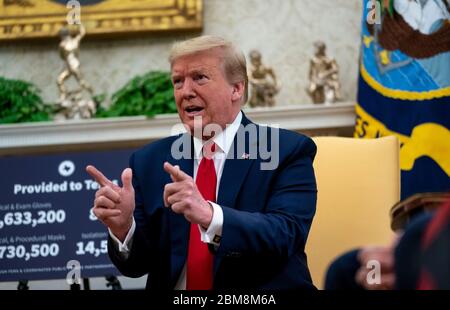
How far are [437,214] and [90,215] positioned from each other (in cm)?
459

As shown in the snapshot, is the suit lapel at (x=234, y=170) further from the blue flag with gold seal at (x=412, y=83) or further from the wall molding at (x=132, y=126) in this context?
the wall molding at (x=132, y=126)

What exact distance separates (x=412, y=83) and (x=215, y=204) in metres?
2.90

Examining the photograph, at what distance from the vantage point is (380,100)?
4676mm

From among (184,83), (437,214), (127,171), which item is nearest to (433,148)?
(184,83)

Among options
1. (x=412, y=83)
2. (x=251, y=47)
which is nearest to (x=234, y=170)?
(x=412, y=83)

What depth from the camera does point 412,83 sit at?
4477 millimetres

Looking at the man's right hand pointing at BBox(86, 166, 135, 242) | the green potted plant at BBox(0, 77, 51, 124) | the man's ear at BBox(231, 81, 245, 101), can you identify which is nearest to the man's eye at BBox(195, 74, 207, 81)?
the man's ear at BBox(231, 81, 245, 101)

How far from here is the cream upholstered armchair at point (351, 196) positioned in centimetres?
241

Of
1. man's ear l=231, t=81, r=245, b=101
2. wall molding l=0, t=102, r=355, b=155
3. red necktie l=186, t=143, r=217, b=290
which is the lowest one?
wall molding l=0, t=102, r=355, b=155

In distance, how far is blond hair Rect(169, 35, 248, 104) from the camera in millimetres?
2086

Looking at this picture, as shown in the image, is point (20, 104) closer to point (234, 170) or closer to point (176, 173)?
point (234, 170)

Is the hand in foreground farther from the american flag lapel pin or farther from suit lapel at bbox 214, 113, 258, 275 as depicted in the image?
the american flag lapel pin

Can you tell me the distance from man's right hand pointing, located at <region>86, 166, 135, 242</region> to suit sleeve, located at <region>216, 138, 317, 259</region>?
9.2 inches

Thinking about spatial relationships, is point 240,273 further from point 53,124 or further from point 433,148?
point 53,124
